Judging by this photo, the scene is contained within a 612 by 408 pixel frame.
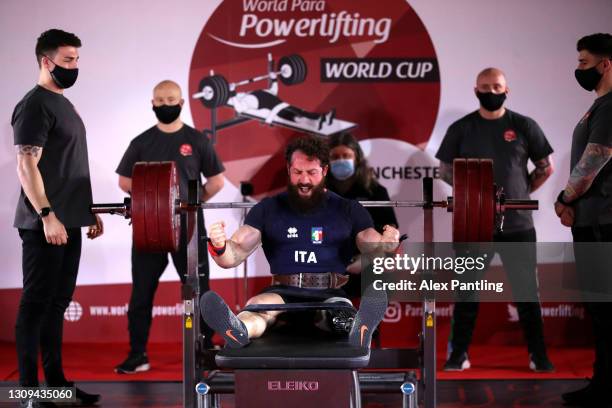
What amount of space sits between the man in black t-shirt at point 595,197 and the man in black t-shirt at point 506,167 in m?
0.69

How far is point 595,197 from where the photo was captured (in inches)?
188

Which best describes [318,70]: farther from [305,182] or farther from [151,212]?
[151,212]

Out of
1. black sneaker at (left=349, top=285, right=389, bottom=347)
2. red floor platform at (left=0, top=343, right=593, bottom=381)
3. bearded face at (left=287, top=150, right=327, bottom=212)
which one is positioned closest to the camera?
black sneaker at (left=349, top=285, right=389, bottom=347)

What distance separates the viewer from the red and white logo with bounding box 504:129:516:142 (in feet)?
18.8

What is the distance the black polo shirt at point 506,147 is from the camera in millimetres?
5668

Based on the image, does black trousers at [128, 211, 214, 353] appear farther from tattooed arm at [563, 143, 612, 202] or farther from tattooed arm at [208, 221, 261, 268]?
tattooed arm at [563, 143, 612, 202]

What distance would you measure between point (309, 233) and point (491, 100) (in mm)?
1901

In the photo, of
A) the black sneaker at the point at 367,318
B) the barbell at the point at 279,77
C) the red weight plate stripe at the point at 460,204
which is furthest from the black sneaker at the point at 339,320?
the barbell at the point at 279,77

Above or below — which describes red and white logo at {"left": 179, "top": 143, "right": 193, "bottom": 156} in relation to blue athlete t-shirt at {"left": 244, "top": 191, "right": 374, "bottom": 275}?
above

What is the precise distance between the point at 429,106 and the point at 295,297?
261 cm

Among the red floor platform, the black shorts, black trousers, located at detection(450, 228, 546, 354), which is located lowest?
the red floor platform

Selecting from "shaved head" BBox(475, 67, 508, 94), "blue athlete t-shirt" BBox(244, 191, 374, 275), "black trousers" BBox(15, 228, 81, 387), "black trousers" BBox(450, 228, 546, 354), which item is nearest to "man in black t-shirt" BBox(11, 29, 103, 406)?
"black trousers" BBox(15, 228, 81, 387)

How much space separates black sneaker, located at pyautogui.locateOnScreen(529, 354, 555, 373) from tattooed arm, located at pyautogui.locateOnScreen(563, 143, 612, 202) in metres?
1.27

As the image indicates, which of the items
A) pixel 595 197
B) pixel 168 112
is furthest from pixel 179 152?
pixel 595 197
